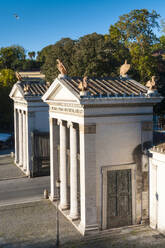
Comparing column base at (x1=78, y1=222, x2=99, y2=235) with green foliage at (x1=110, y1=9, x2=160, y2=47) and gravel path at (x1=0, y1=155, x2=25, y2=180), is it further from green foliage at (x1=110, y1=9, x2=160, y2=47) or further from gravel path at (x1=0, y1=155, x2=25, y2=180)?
green foliage at (x1=110, y1=9, x2=160, y2=47)

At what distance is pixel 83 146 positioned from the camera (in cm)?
1814

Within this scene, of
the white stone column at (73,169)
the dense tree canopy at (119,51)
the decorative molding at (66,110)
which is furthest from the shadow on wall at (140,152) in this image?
the dense tree canopy at (119,51)

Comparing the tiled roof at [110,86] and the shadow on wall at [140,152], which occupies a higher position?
the tiled roof at [110,86]

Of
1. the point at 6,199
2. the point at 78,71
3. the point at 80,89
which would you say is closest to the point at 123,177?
the point at 80,89

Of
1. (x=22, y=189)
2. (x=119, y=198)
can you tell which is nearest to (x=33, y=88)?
(x=22, y=189)

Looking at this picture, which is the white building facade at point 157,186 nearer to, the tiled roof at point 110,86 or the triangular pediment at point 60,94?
the tiled roof at point 110,86

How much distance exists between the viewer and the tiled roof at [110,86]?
19.0 meters

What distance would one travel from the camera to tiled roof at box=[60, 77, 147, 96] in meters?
19.0

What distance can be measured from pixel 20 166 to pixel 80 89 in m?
21.4

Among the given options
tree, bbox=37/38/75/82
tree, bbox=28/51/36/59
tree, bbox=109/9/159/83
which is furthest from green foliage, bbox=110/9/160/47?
tree, bbox=28/51/36/59

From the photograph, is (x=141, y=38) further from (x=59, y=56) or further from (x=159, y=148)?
(x=159, y=148)

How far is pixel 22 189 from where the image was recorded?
2884 cm

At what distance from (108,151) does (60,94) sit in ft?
17.5

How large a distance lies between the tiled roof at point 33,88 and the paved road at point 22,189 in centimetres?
899
